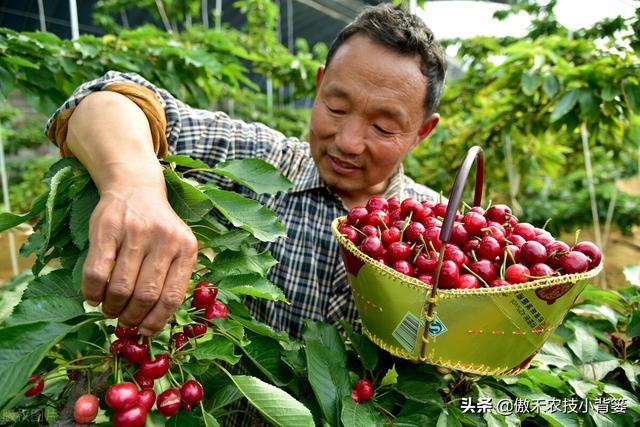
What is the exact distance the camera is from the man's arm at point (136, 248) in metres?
0.56

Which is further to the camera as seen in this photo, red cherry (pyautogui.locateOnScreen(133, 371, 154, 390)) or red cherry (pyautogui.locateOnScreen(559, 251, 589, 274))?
red cherry (pyautogui.locateOnScreen(559, 251, 589, 274))

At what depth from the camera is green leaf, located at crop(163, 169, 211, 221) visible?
2.33ft

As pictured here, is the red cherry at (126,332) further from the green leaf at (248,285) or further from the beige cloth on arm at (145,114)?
the beige cloth on arm at (145,114)

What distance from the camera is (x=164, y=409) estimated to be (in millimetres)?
604

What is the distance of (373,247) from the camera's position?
31.9 inches

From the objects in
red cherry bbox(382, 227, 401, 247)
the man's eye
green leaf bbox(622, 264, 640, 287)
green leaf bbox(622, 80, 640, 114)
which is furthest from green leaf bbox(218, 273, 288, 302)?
green leaf bbox(622, 80, 640, 114)

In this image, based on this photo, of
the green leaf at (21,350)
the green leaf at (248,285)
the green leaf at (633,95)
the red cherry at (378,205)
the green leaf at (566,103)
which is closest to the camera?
the green leaf at (21,350)

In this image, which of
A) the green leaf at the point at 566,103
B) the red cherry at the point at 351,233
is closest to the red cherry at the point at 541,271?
the red cherry at the point at 351,233

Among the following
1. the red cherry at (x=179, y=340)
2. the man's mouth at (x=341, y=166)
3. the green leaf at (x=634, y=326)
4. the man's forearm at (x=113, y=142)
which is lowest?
the green leaf at (x=634, y=326)

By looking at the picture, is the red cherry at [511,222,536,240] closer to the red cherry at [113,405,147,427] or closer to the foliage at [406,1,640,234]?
the red cherry at [113,405,147,427]

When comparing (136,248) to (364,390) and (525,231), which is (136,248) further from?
(525,231)

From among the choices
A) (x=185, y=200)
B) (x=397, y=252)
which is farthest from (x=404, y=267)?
(x=185, y=200)

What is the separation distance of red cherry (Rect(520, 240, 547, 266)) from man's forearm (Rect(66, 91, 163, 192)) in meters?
0.62

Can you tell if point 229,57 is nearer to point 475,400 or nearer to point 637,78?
point 637,78
